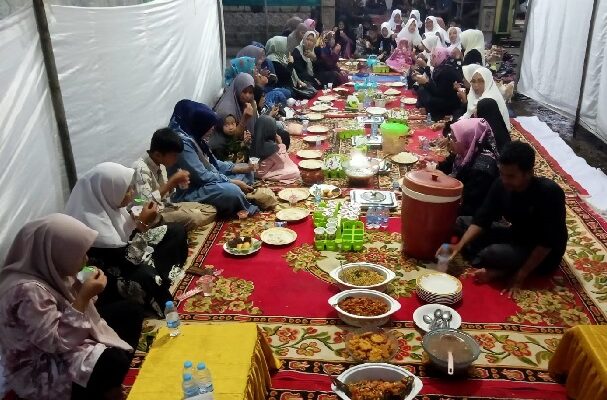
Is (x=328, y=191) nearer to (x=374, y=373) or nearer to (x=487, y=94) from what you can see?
(x=487, y=94)

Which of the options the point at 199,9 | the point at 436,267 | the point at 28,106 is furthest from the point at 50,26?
the point at 199,9

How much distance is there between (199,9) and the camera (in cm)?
740

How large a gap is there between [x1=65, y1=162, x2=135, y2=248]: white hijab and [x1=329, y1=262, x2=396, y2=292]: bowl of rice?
61.6 inches

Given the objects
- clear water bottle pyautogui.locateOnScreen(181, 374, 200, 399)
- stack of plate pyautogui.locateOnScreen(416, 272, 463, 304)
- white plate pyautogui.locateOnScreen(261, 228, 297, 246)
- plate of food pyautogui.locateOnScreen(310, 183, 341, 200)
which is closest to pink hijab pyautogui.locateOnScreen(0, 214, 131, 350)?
clear water bottle pyautogui.locateOnScreen(181, 374, 200, 399)

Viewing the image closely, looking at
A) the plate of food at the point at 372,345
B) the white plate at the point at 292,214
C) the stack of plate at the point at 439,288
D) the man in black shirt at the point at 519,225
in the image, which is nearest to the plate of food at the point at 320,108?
the white plate at the point at 292,214

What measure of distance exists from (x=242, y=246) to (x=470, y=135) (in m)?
2.19

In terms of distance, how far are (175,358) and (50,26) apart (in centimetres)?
246

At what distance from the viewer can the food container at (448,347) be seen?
9.29 feet

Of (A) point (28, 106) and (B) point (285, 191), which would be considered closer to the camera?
(A) point (28, 106)

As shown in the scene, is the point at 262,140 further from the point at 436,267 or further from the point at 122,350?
the point at 122,350

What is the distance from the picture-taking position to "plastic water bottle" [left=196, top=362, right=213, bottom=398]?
2110mm

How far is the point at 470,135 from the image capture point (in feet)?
14.4

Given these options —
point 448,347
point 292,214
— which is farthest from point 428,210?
point 292,214

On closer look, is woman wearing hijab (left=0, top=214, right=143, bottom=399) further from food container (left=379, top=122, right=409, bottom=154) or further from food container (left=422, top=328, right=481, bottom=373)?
food container (left=379, top=122, right=409, bottom=154)
